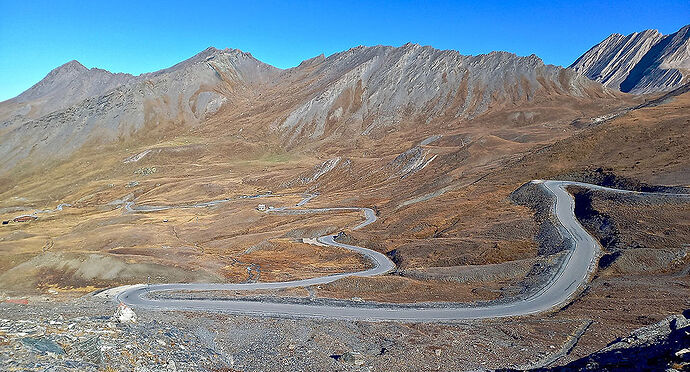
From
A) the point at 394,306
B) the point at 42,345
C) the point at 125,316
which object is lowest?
the point at 394,306

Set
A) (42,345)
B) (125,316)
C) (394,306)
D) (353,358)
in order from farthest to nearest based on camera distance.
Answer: (394,306), (125,316), (353,358), (42,345)

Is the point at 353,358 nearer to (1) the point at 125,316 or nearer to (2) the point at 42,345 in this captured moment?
(1) the point at 125,316

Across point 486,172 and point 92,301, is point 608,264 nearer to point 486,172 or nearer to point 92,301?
point 92,301

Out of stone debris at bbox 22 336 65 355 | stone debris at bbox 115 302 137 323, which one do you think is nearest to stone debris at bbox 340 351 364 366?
stone debris at bbox 115 302 137 323

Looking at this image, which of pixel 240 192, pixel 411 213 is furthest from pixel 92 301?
pixel 240 192

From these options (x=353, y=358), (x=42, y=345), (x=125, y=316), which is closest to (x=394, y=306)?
(x=353, y=358)

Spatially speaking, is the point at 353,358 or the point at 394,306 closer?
the point at 353,358

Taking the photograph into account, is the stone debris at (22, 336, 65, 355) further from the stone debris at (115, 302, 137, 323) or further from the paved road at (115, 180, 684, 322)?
the paved road at (115, 180, 684, 322)

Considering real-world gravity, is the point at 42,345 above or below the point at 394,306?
above

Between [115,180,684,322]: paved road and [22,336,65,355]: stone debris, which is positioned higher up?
[22,336,65,355]: stone debris

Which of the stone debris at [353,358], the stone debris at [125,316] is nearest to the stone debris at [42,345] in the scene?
the stone debris at [125,316]

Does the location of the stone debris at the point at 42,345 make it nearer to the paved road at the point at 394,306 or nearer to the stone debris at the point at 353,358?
the stone debris at the point at 353,358

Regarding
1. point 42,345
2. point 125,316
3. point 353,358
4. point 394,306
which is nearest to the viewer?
point 42,345
